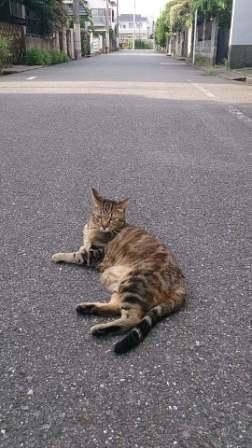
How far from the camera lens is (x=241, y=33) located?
70.4ft

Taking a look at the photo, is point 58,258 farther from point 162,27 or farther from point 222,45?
point 162,27

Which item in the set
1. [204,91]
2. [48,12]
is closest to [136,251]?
[204,91]

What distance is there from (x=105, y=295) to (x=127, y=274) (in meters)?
0.21

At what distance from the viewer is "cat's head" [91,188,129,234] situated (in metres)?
3.27

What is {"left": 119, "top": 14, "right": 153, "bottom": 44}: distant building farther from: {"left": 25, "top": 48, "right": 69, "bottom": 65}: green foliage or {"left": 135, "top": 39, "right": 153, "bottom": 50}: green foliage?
{"left": 25, "top": 48, "right": 69, "bottom": 65}: green foliage

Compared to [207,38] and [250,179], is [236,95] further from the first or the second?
[207,38]

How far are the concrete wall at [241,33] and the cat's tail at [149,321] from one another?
69.9 ft

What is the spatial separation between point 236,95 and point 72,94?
4.30 metres

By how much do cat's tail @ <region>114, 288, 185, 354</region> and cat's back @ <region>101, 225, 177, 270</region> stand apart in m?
0.22

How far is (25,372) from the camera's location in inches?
85.1

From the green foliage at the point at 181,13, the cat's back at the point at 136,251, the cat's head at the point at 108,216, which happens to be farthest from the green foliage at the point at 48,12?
the cat's back at the point at 136,251

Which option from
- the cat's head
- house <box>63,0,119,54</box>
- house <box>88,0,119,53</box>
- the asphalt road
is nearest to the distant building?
house <box>88,0,119,53</box>

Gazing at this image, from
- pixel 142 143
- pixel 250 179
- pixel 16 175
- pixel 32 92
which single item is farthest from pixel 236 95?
pixel 16 175

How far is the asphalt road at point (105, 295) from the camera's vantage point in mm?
1893
